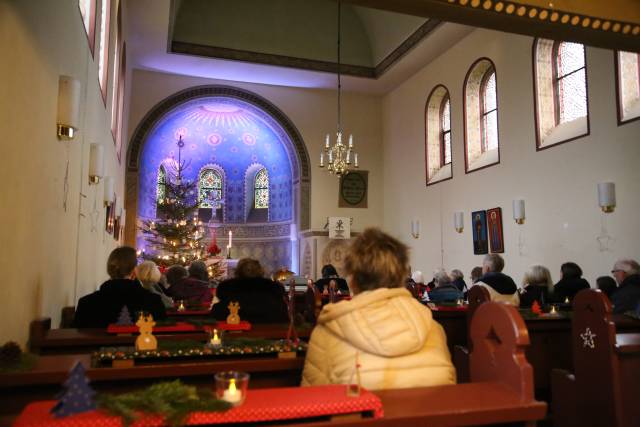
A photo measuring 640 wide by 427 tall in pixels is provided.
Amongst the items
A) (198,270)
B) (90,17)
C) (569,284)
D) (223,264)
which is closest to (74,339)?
(198,270)

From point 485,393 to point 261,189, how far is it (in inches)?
655

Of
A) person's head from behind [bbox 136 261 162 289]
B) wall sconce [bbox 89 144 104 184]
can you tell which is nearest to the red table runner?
person's head from behind [bbox 136 261 162 289]

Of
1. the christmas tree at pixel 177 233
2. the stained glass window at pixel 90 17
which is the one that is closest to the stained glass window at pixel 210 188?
the christmas tree at pixel 177 233

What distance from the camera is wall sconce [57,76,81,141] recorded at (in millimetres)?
3953

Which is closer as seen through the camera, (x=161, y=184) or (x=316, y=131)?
(x=316, y=131)

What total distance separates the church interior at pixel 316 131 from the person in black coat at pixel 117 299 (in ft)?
1.07

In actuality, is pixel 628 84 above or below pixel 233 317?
above

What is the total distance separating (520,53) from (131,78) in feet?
30.7

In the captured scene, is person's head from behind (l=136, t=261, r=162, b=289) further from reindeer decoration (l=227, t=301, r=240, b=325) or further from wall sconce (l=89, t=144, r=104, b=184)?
reindeer decoration (l=227, t=301, r=240, b=325)

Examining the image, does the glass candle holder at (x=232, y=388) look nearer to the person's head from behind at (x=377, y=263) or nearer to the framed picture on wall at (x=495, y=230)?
the person's head from behind at (x=377, y=263)

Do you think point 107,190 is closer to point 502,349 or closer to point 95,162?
point 95,162

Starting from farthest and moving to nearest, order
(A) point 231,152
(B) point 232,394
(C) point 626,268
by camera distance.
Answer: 1. (A) point 231,152
2. (C) point 626,268
3. (B) point 232,394

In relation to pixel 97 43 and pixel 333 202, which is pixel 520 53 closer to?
pixel 333 202

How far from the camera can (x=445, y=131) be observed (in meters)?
13.6
